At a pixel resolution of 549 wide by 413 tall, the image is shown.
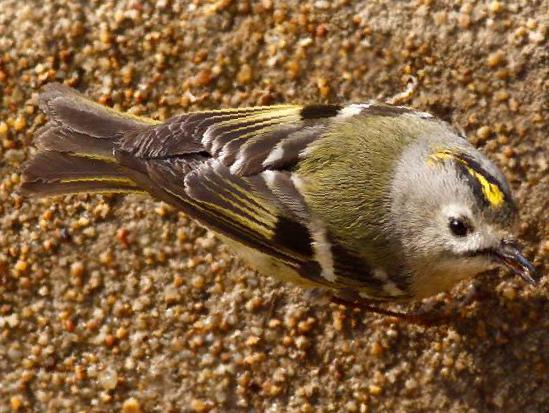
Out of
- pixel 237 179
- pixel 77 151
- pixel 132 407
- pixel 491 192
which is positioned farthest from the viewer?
pixel 132 407

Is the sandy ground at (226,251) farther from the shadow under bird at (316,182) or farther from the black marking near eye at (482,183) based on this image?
the black marking near eye at (482,183)

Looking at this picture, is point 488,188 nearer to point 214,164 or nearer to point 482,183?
point 482,183

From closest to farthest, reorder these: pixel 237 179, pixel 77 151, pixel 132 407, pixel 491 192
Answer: pixel 491 192 < pixel 237 179 < pixel 77 151 < pixel 132 407

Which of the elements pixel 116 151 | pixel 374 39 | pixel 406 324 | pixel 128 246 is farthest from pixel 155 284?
pixel 374 39

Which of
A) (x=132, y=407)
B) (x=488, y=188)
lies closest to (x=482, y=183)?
(x=488, y=188)

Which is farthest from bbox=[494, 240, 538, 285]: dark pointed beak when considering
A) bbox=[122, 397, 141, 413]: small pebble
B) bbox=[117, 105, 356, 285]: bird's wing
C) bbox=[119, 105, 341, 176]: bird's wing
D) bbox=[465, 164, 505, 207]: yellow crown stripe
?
bbox=[122, 397, 141, 413]: small pebble

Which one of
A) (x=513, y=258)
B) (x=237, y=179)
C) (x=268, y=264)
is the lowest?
(x=268, y=264)

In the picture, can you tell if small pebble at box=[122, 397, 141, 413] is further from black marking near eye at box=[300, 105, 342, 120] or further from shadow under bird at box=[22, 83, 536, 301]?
black marking near eye at box=[300, 105, 342, 120]

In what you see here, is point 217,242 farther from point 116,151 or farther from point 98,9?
point 98,9
